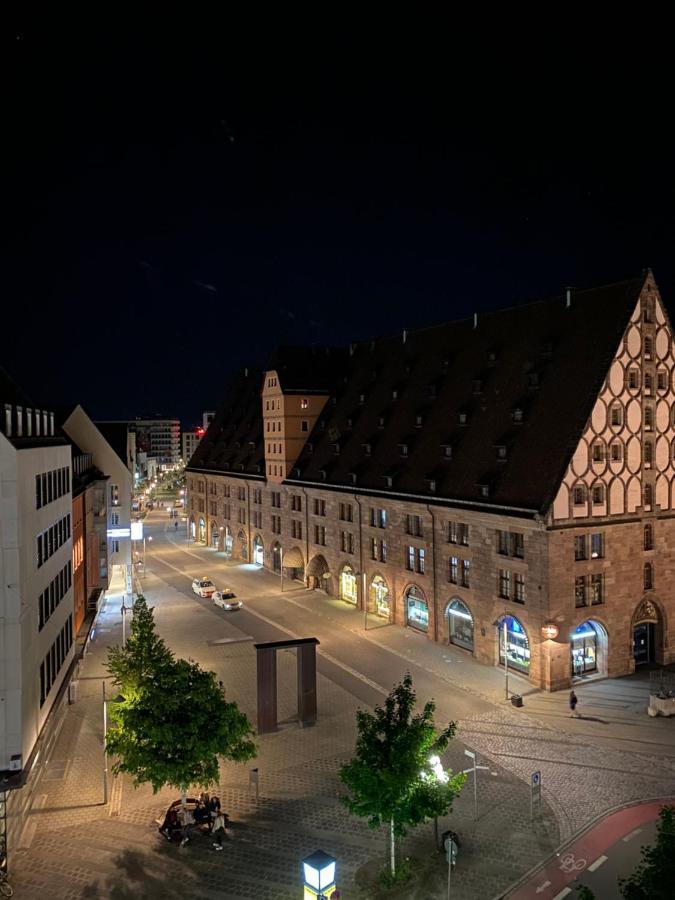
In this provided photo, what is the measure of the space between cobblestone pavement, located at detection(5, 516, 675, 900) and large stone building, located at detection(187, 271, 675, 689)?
3.35 metres

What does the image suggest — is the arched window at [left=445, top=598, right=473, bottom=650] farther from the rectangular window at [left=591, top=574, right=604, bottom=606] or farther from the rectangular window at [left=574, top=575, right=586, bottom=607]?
the rectangular window at [left=591, top=574, right=604, bottom=606]

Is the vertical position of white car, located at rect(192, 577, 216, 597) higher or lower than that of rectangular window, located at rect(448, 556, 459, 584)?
lower

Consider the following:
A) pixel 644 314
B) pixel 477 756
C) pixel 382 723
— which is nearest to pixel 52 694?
pixel 382 723

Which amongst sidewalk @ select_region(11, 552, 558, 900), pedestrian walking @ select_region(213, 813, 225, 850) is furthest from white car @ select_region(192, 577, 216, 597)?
pedestrian walking @ select_region(213, 813, 225, 850)

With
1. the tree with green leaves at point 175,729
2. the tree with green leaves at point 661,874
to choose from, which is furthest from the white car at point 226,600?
the tree with green leaves at point 661,874

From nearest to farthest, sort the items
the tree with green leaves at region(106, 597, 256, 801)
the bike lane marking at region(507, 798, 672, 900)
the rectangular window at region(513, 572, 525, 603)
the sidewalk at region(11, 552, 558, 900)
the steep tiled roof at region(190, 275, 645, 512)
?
the bike lane marking at region(507, 798, 672, 900)
the sidewalk at region(11, 552, 558, 900)
the tree with green leaves at region(106, 597, 256, 801)
the rectangular window at region(513, 572, 525, 603)
the steep tiled roof at region(190, 275, 645, 512)

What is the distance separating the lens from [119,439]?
68.9 m

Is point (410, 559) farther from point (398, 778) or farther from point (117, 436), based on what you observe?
point (117, 436)

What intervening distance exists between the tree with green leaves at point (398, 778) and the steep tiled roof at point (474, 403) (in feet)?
60.2

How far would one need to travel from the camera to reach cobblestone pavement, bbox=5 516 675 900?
21906 mm

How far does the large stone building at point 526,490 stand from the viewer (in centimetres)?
3800

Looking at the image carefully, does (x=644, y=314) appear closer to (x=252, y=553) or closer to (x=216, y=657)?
(x=216, y=657)

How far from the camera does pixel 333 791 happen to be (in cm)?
2720

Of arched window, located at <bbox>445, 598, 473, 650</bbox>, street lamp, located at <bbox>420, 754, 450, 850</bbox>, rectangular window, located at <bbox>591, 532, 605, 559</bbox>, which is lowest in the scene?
arched window, located at <bbox>445, 598, 473, 650</bbox>
